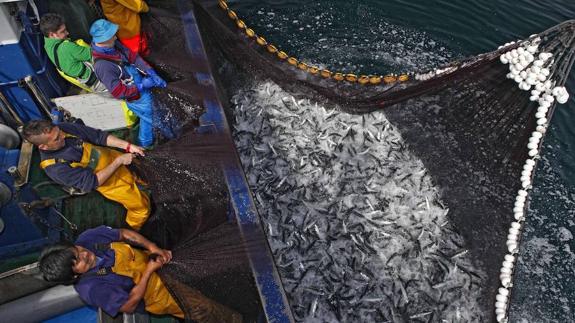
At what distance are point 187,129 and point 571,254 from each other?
6.69 metres

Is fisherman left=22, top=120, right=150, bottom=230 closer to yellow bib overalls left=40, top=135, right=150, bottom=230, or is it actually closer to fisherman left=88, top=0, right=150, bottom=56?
yellow bib overalls left=40, top=135, right=150, bottom=230

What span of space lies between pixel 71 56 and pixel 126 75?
674 millimetres

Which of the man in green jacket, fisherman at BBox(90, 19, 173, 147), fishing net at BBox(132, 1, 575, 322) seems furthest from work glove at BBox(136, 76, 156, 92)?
the man in green jacket

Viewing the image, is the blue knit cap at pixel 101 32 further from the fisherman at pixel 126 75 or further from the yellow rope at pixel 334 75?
the yellow rope at pixel 334 75

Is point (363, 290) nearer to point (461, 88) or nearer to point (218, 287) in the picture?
point (218, 287)

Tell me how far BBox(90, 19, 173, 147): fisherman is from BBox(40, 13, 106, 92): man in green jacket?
0.20 m

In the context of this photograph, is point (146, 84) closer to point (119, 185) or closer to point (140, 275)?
point (119, 185)

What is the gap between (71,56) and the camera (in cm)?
486

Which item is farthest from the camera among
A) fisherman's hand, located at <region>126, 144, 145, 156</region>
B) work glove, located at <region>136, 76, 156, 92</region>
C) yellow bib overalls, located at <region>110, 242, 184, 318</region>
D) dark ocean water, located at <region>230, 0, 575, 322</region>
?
dark ocean water, located at <region>230, 0, 575, 322</region>

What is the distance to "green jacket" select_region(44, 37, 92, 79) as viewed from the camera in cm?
479

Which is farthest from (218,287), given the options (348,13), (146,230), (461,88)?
(348,13)

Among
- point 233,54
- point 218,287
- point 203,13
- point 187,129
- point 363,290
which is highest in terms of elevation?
point 203,13

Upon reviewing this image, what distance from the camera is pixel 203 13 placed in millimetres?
6445

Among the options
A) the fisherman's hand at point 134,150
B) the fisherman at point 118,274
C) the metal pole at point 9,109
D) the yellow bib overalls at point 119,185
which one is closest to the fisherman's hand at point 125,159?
the fisherman's hand at point 134,150
